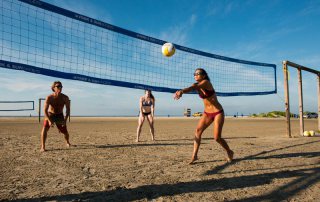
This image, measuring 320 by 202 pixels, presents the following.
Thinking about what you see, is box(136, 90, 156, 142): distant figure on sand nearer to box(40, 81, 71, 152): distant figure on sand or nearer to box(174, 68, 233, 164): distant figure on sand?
box(40, 81, 71, 152): distant figure on sand

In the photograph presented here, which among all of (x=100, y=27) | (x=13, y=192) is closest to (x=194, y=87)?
(x=13, y=192)

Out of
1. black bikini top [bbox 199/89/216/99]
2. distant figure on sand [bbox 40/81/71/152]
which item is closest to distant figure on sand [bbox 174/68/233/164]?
black bikini top [bbox 199/89/216/99]

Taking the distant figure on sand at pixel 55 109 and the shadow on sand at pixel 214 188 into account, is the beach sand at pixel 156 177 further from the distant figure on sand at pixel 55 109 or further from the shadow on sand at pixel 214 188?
the distant figure on sand at pixel 55 109

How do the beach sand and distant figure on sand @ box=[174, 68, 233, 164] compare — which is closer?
the beach sand

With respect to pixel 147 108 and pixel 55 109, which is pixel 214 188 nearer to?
pixel 55 109

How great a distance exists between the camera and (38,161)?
4598 mm

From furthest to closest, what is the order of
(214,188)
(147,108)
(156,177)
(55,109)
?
(147,108), (55,109), (156,177), (214,188)

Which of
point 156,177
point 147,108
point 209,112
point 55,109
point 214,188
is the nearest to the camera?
point 214,188

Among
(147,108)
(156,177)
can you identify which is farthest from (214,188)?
(147,108)

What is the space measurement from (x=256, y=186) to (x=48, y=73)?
195 inches

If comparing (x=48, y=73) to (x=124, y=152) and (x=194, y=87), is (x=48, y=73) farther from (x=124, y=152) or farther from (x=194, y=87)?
(x=194, y=87)

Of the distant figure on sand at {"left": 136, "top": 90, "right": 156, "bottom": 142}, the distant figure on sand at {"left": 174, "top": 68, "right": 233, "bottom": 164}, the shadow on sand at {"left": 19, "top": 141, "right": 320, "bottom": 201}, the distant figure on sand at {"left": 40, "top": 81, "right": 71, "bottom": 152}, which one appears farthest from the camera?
the distant figure on sand at {"left": 136, "top": 90, "right": 156, "bottom": 142}

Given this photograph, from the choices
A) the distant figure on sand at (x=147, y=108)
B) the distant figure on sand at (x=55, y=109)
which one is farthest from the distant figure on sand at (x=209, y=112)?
the distant figure on sand at (x=147, y=108)

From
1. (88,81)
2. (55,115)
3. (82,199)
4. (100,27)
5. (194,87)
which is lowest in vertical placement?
(82,199)
